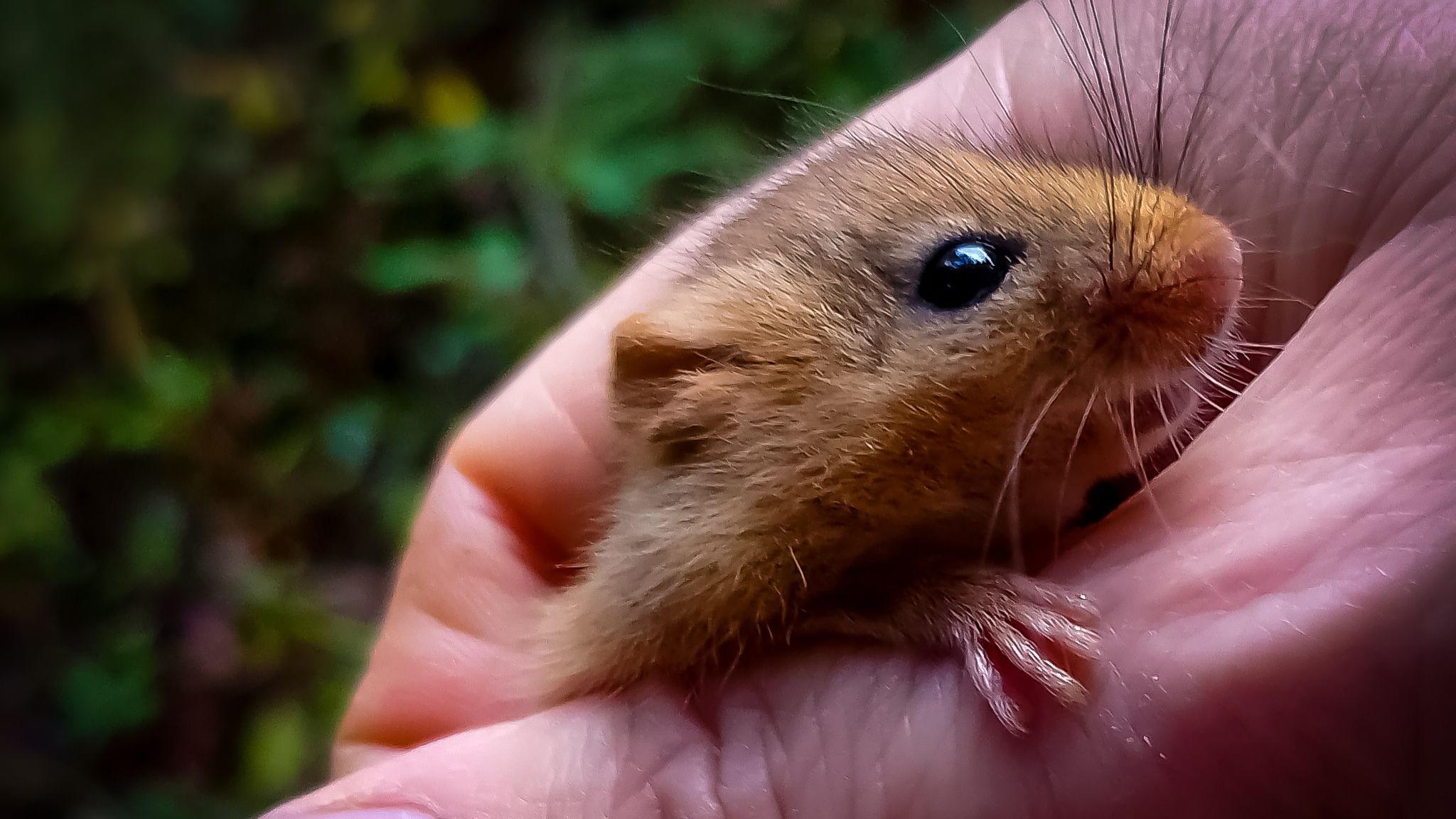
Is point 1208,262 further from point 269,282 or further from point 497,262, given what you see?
point 269,282

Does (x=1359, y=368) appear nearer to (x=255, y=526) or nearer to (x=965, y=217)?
(x=965, y=217)

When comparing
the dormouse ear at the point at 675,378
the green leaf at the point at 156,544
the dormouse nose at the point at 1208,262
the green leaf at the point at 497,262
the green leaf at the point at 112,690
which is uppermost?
the dormouse nose at the point at 1208,262

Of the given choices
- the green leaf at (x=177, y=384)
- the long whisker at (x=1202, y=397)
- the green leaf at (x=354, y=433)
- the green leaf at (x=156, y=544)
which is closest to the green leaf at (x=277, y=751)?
the green leaf at (x=156, y=544)

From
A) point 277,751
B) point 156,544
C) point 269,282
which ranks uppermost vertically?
point 269,282

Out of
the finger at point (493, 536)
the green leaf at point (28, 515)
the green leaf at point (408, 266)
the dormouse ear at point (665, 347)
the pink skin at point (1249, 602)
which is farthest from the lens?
the green leaf at point (28, 515)

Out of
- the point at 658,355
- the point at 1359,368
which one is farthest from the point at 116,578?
the point at 1359,368

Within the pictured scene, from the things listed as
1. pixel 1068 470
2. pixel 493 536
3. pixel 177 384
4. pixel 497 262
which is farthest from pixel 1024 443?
pixel 177 384

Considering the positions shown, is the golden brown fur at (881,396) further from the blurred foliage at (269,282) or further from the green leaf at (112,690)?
the green leaf at (112,690)

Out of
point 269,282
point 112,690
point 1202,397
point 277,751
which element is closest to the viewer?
point 1202,397
